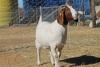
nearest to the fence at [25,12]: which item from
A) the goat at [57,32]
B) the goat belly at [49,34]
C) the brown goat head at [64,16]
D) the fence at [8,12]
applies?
the fence at [8,12]

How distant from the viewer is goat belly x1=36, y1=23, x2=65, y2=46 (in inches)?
332

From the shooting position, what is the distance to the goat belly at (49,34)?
8.43 metres

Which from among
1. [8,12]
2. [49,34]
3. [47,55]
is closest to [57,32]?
[49,34]

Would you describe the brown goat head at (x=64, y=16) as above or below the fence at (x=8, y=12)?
above

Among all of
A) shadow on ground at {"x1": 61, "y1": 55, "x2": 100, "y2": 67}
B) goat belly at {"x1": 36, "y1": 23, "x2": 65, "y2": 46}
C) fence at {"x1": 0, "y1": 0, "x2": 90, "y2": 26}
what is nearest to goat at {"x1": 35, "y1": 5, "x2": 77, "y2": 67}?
goat belly at {"x1": 36, "y1": 23, "x2": 65, "y2": 46}

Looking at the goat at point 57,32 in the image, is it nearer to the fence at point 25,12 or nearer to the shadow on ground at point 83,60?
the shadow on ground at point 83,60

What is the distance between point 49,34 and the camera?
8.70 meters

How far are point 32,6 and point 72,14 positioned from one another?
1896 centimetres

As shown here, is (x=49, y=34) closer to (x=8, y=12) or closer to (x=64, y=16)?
(x=64, y=16)

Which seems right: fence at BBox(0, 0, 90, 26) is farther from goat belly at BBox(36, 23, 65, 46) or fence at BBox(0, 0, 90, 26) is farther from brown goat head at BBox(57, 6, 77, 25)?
brown goat head at BBox(57, 6, 77, 25)

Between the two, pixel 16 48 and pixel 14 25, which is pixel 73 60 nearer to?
pixel 16 48

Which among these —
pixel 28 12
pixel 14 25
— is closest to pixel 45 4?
pixel 28 12

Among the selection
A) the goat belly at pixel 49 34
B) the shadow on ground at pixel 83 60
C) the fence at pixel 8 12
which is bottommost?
the fence at pixel 8 12

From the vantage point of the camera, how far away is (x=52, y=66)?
367 inches
